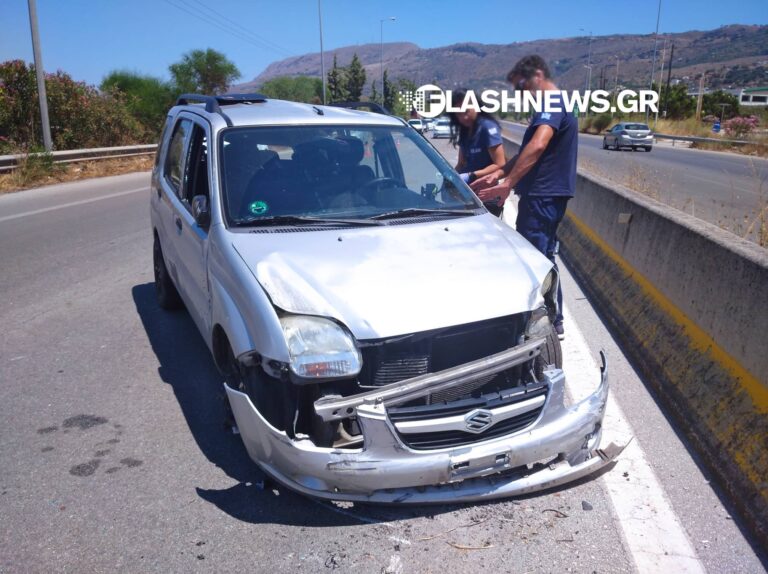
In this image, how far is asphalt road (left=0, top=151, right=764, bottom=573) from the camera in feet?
9.75

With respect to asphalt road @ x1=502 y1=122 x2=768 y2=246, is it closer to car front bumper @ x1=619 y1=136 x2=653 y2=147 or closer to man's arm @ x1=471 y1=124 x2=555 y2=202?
man's arm @ x1=471 y1=124 x2=555 y2=202

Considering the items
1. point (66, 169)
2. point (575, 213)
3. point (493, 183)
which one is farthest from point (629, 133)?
point (493, 183)

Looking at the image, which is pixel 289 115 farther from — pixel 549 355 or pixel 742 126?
pixel 742 126

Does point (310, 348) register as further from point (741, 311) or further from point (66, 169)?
point (66, 169)

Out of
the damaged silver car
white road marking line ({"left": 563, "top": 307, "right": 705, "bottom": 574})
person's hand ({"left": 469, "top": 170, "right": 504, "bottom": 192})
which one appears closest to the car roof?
the damaged silver car

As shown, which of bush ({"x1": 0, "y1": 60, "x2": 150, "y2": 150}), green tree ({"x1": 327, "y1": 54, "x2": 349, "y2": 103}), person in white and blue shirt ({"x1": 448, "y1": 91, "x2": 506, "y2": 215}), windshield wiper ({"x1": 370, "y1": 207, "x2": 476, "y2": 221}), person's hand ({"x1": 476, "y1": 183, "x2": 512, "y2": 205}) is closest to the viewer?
windshield wiper ({"x1": 370, "y1": 207, "x2": 476, "y2": 221})

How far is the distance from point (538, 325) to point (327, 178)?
1.70m

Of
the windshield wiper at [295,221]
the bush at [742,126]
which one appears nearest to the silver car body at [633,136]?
the bush at [742,126]

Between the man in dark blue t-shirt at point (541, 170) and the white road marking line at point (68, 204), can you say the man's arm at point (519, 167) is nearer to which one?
the man in dark blue t-shirt at point (541, 170)

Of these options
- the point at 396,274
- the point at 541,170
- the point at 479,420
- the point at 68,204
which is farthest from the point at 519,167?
the point at 68,204

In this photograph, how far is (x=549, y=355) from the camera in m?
3.66

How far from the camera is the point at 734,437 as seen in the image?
136 inches

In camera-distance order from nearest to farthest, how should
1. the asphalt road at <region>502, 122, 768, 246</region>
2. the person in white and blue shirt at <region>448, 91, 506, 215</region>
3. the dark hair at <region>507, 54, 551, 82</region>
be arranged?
the dark hair at <region>507, 54, 551, 82</region>, the person in white and blue shirt at <region>448, 91, 506, 215</region>, the asphalt road at <region>502, 122, 768, 246</region>

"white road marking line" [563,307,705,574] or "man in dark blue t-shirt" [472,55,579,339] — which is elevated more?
"man in dark blue t-shirt" [472,55,579,339]
